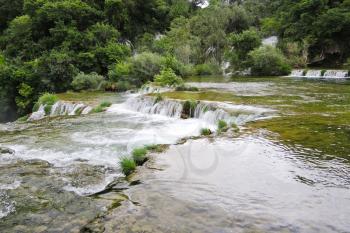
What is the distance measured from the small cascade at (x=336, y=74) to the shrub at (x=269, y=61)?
3788 mm

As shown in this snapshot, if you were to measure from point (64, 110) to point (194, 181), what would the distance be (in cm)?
1431

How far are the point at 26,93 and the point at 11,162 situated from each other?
21.2m

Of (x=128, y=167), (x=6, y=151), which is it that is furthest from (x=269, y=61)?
(x=128, y=167)

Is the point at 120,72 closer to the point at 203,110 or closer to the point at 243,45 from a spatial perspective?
the point at 243,45

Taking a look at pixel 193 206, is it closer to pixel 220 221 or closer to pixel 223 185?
pixel 220 221

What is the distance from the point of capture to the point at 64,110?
766 inches

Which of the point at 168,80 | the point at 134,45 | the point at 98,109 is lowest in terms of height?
the point at 98,109

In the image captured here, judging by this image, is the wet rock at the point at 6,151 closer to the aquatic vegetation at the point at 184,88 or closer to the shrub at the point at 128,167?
the shrub at the point at 128,167

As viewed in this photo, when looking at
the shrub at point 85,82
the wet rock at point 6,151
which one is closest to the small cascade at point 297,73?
the shrub at point 85,82

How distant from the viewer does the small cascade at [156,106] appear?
1594cm

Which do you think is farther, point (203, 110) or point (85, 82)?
point (85, 82)

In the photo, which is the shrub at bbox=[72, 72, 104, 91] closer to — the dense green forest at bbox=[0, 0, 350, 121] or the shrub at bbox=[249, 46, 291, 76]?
the dense green forest at bbox=[0, 0, 350, 121]

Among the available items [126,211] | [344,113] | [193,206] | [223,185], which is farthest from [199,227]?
[344,113]

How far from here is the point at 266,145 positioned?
343 inches
